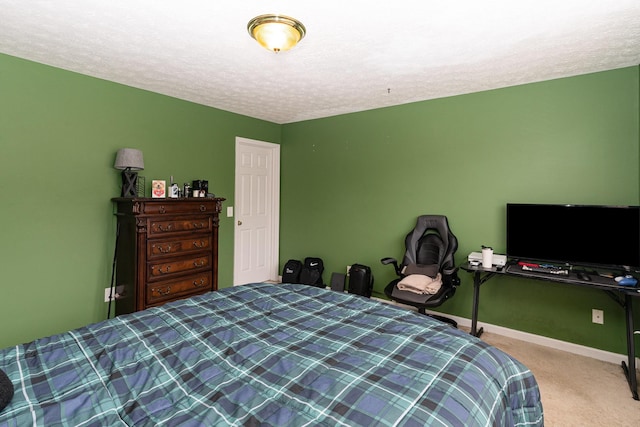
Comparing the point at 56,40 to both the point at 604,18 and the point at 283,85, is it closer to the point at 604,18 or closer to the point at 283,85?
the point at 283,85

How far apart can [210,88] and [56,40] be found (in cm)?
129

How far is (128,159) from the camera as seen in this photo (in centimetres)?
316

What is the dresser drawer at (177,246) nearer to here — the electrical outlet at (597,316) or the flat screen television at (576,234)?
the flat screen television at (576,234)

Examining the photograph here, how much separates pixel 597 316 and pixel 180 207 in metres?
3.94

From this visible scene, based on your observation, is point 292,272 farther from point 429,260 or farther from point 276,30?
point 276,30

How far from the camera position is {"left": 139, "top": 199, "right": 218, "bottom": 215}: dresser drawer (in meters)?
3.09

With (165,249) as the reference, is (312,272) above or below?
below

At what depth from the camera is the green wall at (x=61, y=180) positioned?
2.77 meters

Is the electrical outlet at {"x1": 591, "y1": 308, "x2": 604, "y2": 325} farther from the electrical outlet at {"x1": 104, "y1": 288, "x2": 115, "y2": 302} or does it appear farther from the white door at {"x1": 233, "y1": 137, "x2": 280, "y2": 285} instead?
the electrical outlet at {"x1": 104, "y1": 288, "x2": 115, "y2": 302}

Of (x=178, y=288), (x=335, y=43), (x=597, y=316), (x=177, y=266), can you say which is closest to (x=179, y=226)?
(x=177, y=266)

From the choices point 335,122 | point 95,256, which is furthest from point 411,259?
point 95,256

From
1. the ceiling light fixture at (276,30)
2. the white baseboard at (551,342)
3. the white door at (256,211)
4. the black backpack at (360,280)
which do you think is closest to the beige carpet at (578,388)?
the white baseboard at (551,342)

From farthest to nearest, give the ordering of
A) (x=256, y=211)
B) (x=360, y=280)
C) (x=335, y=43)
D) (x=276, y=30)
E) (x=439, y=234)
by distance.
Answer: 1. (x=256, y=211)
2. (x=360, y=280)
3. (x=439, y=234)
4. (x=335, y=43)
5. (x=276, y=30)

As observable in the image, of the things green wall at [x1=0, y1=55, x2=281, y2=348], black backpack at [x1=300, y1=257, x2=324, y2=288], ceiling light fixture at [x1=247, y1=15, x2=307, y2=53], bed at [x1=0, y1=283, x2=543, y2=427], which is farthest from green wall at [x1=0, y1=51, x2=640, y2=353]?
ceiling light fixture at [x1=247, y1=15, x2=307, y2=53]
